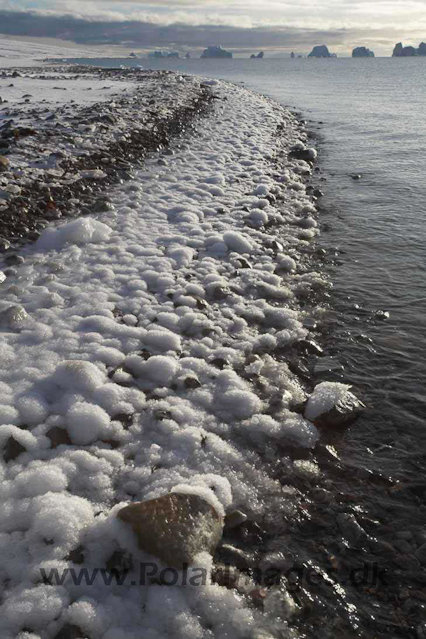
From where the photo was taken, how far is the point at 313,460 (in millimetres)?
3670

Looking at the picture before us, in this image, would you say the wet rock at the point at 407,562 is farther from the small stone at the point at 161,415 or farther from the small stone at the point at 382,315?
the small stone at the point at 382,315

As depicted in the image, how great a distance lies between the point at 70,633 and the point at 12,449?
139 centimetres

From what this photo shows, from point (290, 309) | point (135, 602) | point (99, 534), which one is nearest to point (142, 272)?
point (290, 309)

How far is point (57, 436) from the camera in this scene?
138 inches

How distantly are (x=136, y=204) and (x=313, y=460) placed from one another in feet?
20.9

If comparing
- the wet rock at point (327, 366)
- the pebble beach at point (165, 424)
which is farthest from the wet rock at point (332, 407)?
the wet rock at point (327, 366)

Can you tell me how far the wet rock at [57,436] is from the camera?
346cm

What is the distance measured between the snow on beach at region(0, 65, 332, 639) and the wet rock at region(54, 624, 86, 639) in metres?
0.02

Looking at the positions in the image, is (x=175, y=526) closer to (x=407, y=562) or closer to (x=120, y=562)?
(x=120, y=562)

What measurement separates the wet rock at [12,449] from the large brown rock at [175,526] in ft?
3.26

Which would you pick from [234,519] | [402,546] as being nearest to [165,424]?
[234,519]

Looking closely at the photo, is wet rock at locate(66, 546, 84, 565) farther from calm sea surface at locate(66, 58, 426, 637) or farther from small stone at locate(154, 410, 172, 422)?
calm sea surface at locate(66, 58, 426, 637)

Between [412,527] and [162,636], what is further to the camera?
[412,527]

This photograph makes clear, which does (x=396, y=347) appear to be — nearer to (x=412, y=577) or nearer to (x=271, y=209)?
(x=412, y=577)
